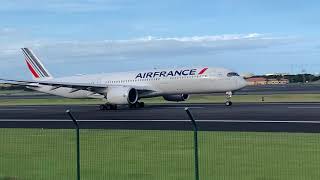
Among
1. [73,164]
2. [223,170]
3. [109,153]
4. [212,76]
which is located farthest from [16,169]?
[212,76]

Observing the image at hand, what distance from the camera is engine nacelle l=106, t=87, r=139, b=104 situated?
4284 cm

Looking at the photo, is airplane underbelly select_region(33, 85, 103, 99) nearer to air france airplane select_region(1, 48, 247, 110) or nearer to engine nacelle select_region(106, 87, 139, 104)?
air france airplane select_region(1, 48, 247, 110)

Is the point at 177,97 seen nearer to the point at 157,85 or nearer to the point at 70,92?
the point at 157,85

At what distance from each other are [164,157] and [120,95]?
27.5 metres

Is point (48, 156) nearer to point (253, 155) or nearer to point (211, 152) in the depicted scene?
point (211, 152)

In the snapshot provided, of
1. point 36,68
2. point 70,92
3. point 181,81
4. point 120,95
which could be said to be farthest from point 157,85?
point 36,68

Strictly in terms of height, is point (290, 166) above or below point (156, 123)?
below

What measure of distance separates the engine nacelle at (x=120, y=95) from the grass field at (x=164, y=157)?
21441 millimetres

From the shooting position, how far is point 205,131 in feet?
74.4

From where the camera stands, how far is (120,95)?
42.9m

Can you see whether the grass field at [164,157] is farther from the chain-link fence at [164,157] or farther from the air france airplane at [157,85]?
the air france airplane at [157,85]

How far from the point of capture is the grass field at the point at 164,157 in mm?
13344

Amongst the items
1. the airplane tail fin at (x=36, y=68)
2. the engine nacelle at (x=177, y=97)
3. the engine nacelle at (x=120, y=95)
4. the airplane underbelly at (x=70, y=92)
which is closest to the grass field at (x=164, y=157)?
the engine nacelle at (x=120, y=95)

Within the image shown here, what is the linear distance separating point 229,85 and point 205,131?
2194 cm
